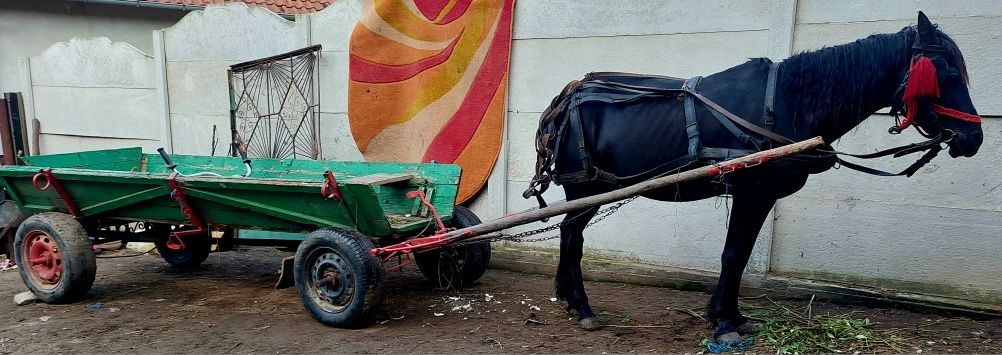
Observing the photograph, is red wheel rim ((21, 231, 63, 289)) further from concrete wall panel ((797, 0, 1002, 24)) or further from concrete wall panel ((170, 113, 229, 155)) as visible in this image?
concrete wall panel ((797, 0, 1002, 24))

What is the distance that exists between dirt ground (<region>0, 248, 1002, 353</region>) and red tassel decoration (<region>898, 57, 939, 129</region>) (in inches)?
55.3

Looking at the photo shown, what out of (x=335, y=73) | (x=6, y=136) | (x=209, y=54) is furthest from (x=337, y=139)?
(x=6, y=136)

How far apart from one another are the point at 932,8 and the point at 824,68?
4.67ft

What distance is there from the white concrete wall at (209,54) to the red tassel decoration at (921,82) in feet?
17.1

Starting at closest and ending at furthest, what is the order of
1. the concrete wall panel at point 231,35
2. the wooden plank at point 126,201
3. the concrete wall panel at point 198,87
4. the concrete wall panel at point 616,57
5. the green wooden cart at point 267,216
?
the green wooden cart at point 267,216
the wooden plank at point 126,201
the concrete wall panel at point 616,57
the concrete wall panel at point 231,35
the concrete wall panel at point 198,87

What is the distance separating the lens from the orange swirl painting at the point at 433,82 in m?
5.48

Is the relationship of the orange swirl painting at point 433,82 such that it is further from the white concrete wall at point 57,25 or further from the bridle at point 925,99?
the white concrete wall at point 57,25

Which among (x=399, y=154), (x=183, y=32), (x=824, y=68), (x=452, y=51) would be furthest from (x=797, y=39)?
(x=183, y=32)

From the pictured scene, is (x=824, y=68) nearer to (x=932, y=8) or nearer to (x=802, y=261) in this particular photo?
(x=932, y=8)

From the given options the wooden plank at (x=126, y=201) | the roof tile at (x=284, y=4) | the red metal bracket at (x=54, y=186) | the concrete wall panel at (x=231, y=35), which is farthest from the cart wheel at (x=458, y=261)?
the roof tile at (x=284, y=4)

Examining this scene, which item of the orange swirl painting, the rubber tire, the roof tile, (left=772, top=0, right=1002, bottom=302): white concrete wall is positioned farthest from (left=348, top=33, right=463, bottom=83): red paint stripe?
the roof tile

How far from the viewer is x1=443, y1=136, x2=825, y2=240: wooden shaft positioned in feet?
9.79

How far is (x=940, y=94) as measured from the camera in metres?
3.00

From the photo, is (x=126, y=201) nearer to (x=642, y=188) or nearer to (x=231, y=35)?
(x=231, y=35)
